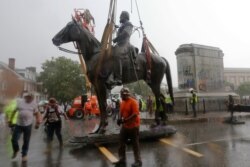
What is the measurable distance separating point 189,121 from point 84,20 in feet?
67.2

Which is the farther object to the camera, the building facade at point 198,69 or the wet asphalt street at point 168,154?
the building facade at point 198,69

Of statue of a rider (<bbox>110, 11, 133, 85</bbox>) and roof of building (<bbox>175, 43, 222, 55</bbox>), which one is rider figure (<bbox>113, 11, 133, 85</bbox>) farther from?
roof of building (<bbox>175, 43, 222, 55</bbox>)

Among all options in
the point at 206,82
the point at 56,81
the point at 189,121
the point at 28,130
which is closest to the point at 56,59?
the point at 56,81

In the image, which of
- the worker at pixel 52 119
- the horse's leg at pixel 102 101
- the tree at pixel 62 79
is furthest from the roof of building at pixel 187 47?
the tree at pixel 62 79

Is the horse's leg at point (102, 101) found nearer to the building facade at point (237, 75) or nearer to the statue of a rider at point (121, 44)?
the statue of a rider at point (121, 44)

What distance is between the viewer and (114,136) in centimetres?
807

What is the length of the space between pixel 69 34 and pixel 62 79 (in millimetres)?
43629

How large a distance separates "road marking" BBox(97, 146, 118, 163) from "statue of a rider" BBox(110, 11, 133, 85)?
2156mm

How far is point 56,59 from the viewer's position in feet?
174

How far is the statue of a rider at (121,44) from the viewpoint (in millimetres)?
8422

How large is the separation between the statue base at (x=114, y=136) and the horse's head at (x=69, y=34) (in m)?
3.09

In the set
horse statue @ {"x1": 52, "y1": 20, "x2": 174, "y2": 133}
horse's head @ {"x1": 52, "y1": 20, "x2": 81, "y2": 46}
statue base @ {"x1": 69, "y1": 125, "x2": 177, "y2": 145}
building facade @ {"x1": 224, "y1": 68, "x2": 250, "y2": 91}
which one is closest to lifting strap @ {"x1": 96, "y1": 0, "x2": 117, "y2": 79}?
horse statue @ {"x1": 52, "y1": 20, "x2": 174, "y2": 133}

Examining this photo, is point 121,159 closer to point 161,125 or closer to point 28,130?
point 28,130

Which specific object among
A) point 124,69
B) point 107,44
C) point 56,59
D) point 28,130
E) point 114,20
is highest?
point 56,59
